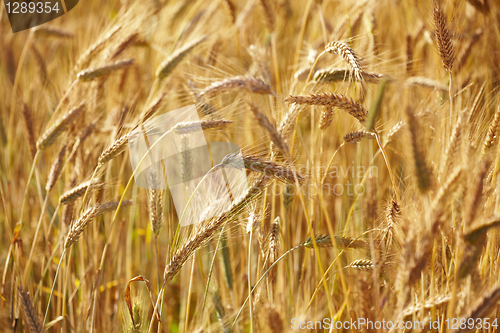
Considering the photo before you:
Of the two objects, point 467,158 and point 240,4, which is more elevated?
point 240,4

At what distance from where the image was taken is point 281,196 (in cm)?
148

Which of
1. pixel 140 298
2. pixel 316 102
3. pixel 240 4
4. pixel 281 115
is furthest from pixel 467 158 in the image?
pixel 240 4

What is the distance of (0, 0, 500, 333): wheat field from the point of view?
0.89 metres

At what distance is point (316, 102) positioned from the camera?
106 cm

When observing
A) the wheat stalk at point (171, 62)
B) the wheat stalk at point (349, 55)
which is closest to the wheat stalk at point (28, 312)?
the wheat stalk at point (171, 62)

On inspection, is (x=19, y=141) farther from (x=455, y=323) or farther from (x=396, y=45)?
(x=396, y=45)

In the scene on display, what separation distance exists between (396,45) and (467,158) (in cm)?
220

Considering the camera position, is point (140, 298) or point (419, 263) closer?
point (419, 263)
